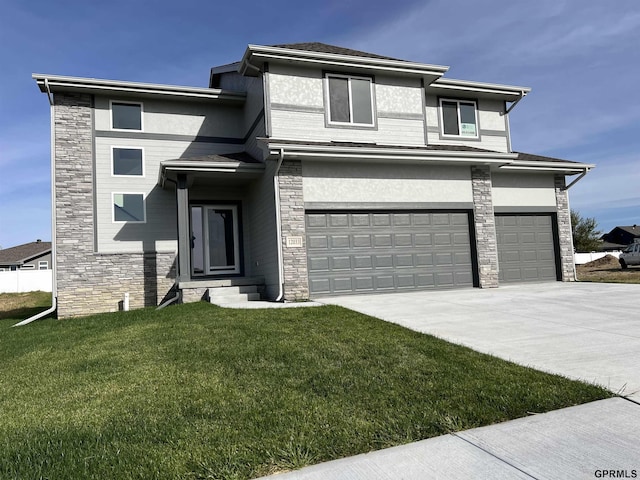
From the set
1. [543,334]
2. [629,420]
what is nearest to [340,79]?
[543,334]

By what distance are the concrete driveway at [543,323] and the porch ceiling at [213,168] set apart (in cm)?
411

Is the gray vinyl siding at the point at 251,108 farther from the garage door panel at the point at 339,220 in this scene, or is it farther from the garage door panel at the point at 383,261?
the garage door panel at the point at 383,261

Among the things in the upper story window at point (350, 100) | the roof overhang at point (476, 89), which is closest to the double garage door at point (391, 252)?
the upper story window at point (350, 100)

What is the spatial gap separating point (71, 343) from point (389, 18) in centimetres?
1131

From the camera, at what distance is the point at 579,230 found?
47.1 m

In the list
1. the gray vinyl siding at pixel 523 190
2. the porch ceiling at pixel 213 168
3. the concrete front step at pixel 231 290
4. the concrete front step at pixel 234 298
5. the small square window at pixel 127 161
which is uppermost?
the small square window at pixel 127 161

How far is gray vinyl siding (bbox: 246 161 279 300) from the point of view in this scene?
11.1 meters

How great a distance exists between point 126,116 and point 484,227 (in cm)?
1152

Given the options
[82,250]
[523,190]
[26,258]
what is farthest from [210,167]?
[26,258]

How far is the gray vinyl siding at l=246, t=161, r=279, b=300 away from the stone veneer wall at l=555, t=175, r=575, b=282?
358 inches

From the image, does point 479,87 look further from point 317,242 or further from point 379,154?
point 317,242

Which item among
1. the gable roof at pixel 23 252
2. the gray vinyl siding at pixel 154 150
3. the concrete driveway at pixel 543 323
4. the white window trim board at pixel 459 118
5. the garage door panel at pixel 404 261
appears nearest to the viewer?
the concrete driveway at pixel 543 323

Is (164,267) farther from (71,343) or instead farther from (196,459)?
(196,459)

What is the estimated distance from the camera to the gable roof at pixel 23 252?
41.1 metres
